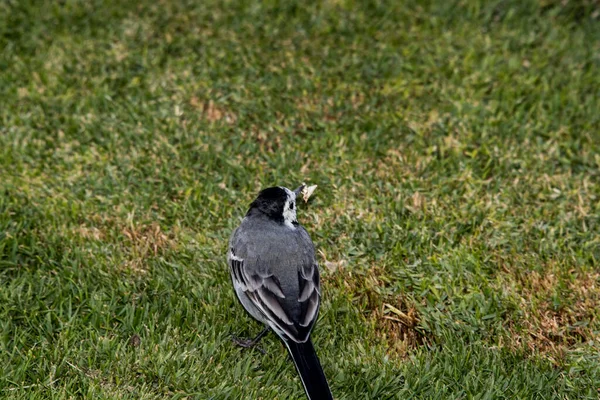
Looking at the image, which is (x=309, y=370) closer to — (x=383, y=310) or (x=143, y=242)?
(x=383, y=310)

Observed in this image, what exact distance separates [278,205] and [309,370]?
135 cm

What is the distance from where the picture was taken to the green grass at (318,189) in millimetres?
5180

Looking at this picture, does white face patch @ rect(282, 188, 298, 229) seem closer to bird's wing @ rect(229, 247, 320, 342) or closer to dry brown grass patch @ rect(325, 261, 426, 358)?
bird's wing @ rect(229, 247, 320, 342)

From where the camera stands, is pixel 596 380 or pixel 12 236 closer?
pixel 596 380

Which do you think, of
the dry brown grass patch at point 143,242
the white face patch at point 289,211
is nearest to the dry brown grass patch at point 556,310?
the white face patch at point 289,211

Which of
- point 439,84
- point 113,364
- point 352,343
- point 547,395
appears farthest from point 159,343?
point 439,84

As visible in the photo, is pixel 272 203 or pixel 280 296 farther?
pixel 272 203

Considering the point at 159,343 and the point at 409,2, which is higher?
the point at 409,2

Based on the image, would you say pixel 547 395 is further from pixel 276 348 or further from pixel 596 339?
pixel 276 348

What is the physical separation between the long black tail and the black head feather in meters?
1.06

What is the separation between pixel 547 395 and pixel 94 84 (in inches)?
205

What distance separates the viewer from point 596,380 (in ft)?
16.6

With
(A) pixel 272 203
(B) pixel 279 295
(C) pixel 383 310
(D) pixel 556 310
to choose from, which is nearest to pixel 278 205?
(A) pixel 272 203

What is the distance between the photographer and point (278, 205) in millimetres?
5645
